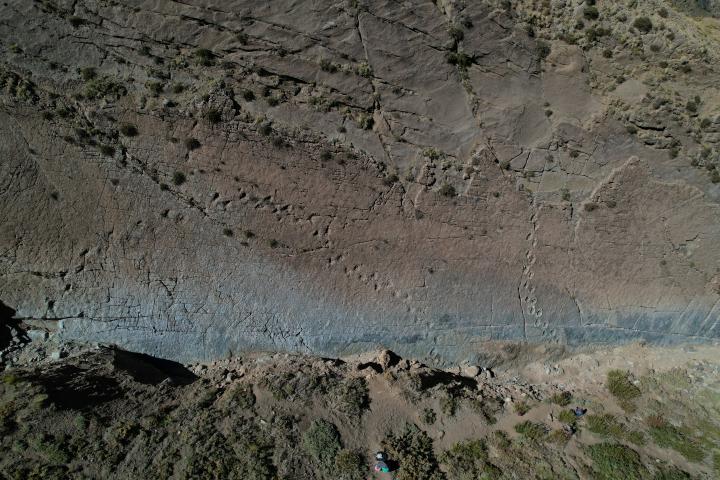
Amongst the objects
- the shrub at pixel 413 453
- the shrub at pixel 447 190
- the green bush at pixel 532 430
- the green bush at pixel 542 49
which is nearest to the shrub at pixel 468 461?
the shrub at pixel 413 453

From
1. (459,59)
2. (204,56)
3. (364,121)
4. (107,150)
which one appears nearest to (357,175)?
(364,121)

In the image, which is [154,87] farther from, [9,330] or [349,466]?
[349,466]

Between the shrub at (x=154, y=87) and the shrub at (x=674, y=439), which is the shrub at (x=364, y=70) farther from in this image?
the shrub at (x=674, y=439)

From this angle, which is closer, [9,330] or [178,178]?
[9,330]

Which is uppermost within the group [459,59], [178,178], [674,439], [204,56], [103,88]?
[459,59]

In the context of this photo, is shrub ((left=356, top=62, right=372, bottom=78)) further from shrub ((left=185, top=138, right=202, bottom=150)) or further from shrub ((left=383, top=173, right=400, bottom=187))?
shrub ((left=185, top=138, right=202, bottom=150))

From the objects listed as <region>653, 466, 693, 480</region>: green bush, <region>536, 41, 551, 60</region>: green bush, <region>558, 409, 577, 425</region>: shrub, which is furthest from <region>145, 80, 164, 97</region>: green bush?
<region>653, 466, 693, 480</region>: green bush
